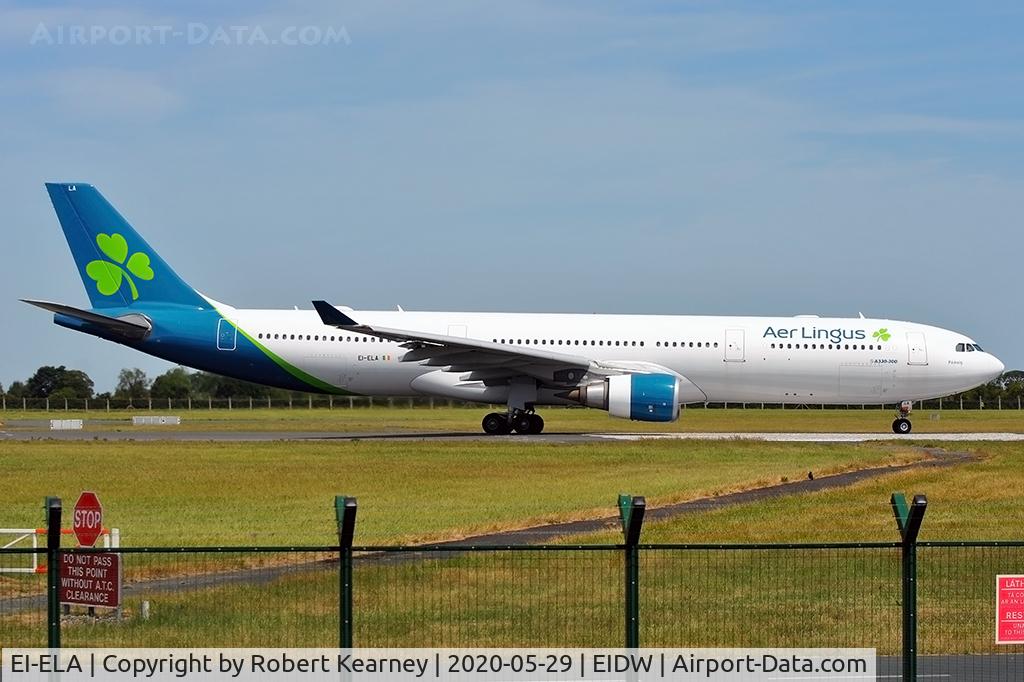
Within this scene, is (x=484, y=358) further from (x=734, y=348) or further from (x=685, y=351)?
(x=734, y=348)

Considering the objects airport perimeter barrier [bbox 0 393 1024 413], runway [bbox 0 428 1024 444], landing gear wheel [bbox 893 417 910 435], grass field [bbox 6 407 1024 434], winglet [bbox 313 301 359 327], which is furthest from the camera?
airport perimeter barrier [bbox 0 393 1024 413]

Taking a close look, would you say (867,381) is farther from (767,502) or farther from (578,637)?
(578,637)

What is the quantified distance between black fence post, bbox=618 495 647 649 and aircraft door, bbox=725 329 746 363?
95.9ft

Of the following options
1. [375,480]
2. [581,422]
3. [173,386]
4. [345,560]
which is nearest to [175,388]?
[173,386]

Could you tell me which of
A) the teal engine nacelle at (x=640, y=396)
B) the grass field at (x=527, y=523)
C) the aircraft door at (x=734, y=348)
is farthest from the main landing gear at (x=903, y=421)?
the teal engine nacelle at (x=640, y=396)

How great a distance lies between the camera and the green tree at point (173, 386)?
8694 centimetres

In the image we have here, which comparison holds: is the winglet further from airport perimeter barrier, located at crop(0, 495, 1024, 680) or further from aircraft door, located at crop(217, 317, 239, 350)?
airport perimeter barrier, located at crop(0, 495, 1024, 680)

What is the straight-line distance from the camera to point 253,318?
39.0 metres

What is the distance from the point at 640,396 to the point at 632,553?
86.6 ft

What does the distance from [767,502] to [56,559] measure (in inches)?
581

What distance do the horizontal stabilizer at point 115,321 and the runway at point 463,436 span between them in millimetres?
2770

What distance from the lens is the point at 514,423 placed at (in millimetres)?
38750

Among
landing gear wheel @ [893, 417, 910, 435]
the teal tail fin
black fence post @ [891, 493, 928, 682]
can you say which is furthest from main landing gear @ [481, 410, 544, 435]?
black fence post @ [891, 493, 928, 682]

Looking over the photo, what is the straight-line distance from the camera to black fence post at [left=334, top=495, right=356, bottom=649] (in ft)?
30.2
